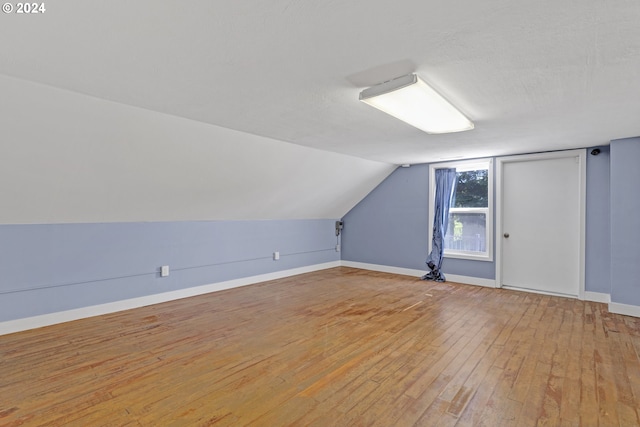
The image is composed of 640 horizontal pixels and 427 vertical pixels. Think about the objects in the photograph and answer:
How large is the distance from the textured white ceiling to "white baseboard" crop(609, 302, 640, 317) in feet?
7.47

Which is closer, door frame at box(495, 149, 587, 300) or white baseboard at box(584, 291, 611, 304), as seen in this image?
white baseboard at box(584, 291, 611, 304)

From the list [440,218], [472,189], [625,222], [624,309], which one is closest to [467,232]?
[440,218]

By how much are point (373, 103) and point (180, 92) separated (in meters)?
1.48

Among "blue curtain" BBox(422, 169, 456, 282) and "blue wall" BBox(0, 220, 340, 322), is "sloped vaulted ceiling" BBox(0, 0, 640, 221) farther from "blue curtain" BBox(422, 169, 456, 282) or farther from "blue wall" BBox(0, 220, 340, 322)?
"blue curtain" BBox(422, 169, 456, 282)

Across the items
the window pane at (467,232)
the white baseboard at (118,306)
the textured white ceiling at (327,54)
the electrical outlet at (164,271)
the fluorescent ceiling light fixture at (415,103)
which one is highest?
the textured white ceiling at (327,54)

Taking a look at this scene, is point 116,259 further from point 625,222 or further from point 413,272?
point 625,222

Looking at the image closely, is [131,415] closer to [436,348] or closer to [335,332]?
[335,332]

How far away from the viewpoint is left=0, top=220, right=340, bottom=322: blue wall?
3176 mm

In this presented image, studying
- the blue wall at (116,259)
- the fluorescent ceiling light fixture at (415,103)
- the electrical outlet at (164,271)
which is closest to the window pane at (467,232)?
the fluorescent ceiling light fixture at (415,103)

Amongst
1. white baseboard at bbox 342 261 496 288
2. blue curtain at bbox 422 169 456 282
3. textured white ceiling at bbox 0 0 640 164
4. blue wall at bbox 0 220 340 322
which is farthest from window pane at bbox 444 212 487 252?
blue wall at bbox 0 220 340 322

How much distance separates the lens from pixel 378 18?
148 cm

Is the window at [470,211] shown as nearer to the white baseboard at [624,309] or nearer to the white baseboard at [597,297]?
the white baseboard at [597,297]

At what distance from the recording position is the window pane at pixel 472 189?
17.5 feet

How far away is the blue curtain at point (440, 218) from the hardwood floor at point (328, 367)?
1522 millimetres
